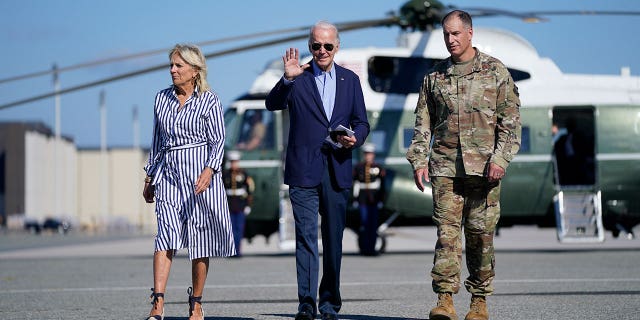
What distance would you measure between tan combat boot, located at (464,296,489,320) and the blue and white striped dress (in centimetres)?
162

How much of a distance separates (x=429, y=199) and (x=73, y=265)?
5685 mm

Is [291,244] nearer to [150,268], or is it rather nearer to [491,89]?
[150,268]

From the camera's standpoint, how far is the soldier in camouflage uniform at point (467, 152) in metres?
7.78

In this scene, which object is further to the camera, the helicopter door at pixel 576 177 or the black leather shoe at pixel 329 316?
the helicopter door at pixel 576 177

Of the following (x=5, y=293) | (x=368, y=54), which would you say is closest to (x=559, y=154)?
(x=368, y=54)

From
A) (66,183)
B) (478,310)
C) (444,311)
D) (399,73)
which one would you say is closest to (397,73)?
(399,73)

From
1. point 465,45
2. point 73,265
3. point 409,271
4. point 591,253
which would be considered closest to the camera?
point 465,45

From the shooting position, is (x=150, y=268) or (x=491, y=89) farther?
(x=150, y=268)

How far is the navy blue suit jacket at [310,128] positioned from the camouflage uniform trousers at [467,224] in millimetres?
650

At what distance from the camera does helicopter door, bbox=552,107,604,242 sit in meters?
18.3

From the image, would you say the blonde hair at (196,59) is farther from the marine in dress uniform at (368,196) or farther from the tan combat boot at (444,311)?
the marine in dress uniform at (368,196)

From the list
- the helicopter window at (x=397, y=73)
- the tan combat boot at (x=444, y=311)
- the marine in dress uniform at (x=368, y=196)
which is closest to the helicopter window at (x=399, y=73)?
the helicopter window at (x=397, y=73)

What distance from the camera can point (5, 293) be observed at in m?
11.5

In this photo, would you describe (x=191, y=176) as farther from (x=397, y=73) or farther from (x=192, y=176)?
(x=397, y=73)
